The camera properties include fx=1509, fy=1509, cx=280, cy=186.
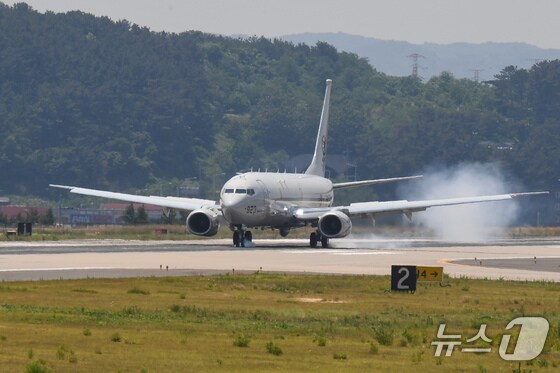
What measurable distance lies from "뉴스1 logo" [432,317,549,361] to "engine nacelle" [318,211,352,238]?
54.2 m

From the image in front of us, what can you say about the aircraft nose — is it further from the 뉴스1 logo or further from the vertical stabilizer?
the 뉴스1 logo

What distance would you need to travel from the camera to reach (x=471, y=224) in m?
140

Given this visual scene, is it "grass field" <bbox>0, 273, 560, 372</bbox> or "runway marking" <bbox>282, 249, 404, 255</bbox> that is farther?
"runway marking" <bbox>282, 249, 404, 255</bbox>

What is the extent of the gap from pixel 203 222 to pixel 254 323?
58.7 meters

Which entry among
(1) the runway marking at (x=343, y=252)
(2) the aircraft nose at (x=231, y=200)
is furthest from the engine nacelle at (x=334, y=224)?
(2) the aircraft nose at (x=231, y=200)

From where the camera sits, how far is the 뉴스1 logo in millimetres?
37125

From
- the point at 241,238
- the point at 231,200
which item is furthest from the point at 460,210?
the point at 231,200

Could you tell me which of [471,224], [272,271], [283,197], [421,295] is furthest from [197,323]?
[471,224]

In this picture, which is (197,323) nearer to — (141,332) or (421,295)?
(141,332)

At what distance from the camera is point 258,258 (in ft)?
272

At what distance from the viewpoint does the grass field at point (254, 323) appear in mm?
35219

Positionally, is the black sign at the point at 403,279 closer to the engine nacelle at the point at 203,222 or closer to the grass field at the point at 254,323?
the grass field at the point at 254,323

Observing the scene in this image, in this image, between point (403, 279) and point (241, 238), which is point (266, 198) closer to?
point (241, 238)

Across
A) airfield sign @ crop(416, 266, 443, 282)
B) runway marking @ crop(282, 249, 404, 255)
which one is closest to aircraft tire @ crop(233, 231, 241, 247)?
runway marking @ crop(282, 249, 404, 255)
